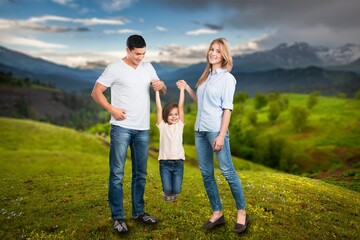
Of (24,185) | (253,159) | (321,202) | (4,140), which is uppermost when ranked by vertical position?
(321,202)

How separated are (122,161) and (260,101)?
568 feet

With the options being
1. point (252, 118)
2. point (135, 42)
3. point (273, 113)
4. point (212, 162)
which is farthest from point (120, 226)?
point (273, 113)

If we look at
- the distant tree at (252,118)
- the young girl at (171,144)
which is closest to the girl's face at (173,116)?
the young girl at (171,144)

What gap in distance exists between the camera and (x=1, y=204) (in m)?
16.3

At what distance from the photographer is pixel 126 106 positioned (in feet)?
32.2

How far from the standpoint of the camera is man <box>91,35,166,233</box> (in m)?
9.58

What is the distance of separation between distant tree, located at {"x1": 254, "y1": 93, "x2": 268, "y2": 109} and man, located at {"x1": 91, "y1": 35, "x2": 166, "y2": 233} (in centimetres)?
17156

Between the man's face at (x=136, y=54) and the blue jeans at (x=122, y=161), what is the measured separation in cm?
212

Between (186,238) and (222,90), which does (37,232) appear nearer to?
(186,238)

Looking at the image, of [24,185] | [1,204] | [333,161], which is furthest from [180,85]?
[333,161]

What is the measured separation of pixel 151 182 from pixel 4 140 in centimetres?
5200

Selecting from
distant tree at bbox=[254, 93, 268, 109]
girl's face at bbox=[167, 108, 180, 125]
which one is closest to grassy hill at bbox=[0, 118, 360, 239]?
girl's face at bbox=[167, 108, 180, 125]

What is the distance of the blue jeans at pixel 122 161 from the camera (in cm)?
991

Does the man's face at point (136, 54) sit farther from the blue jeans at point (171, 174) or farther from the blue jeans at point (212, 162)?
the blue jeans at point (171, 174)
